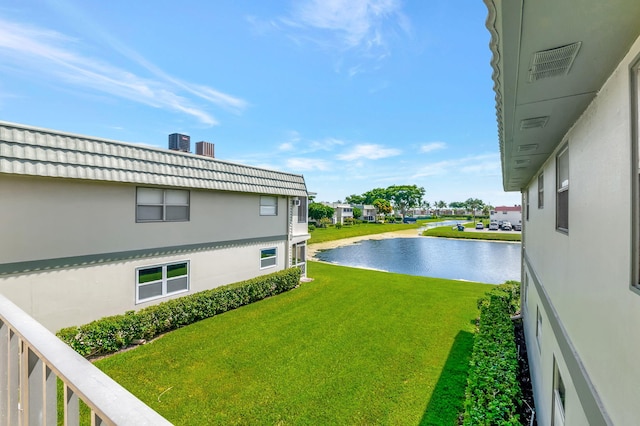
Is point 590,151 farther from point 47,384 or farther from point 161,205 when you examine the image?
point 161,205

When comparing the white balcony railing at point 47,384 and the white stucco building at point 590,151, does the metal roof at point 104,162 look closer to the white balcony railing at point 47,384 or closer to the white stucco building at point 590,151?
the white balcony railing at point 47,384

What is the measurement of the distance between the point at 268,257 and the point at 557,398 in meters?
10.1

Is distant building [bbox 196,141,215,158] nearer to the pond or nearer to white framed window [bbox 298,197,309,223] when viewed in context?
white framed window [bbox 298,197,309,223]

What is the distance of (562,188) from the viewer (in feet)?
11.4

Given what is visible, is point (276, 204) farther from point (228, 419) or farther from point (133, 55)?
point (228, 419)

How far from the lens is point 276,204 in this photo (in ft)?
40.6

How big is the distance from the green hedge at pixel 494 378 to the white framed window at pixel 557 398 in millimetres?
395

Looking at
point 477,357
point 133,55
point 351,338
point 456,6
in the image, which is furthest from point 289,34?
point 477,357

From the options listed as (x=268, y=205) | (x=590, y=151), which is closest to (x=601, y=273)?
(x=590, y=151)

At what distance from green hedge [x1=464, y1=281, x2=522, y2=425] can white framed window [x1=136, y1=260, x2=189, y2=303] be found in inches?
308

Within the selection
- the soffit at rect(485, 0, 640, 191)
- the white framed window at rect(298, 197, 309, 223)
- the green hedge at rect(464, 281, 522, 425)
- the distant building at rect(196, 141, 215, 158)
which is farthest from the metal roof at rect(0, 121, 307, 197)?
the green hedge at rect(464, 281, 522, 425)

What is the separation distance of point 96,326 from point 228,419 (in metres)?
4.03

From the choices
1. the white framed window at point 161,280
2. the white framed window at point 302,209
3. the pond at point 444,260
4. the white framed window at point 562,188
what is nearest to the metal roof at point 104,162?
the white framed window at point 161,280

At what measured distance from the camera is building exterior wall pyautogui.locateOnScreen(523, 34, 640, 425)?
1.49 meters
